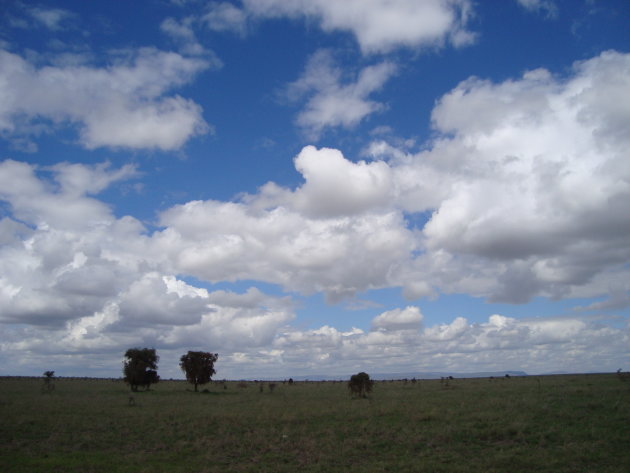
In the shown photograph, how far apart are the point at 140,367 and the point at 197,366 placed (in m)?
7.54

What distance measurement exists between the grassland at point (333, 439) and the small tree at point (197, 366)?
3049 cm

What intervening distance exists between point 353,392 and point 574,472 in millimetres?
35497

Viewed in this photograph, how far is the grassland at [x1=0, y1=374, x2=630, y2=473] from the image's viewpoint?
62.6ft

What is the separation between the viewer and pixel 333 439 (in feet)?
79.8

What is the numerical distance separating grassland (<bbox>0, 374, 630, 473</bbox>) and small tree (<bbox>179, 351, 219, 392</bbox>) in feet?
100

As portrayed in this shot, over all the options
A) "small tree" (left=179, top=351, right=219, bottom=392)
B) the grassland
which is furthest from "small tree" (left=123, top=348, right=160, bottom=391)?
the grassland

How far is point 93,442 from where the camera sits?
2378 cm

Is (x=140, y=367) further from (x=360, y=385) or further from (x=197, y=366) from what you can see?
(x=360, y=385)

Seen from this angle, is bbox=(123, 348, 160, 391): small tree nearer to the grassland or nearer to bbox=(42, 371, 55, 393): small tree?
bbox=(42, 371, 55, 393): small tree

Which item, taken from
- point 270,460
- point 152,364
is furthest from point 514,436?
point 152,364

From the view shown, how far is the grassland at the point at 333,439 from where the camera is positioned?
19.1m

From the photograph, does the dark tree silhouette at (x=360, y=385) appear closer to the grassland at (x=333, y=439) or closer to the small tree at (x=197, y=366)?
the grassland at (x=333, y=439)

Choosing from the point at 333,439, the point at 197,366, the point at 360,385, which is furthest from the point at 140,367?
the point at 333,439

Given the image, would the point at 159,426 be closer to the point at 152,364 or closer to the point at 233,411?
the point at 233,411
